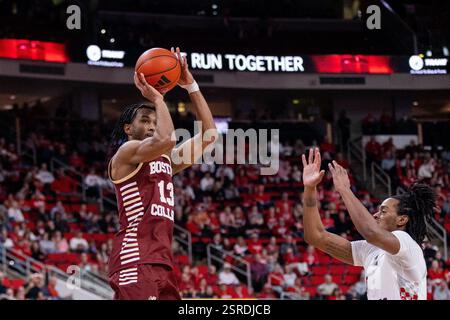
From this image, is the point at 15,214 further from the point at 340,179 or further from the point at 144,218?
the point at 340,179

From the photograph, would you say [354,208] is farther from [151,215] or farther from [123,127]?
[123,127]

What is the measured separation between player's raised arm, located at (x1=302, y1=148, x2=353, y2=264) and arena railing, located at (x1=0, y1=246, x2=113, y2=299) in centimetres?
895

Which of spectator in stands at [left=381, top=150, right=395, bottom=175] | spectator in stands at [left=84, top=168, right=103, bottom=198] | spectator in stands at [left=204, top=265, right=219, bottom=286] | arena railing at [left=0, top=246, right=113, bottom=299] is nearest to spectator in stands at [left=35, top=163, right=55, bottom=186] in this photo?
spectator in stands at [left=84, top=168, right=103, bottom=198]

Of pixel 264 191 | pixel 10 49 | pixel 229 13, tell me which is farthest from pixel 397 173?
pixel 10 49

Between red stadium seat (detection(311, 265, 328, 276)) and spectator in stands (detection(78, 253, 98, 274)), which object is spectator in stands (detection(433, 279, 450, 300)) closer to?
red stadium seat (detection(311, 265, 328, 276))

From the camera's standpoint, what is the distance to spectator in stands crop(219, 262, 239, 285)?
15.4 meters

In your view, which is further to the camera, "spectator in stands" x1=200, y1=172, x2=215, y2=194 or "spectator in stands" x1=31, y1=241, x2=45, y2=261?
"spectator in stands" x1=200, y1=172, x2=215, y2=194

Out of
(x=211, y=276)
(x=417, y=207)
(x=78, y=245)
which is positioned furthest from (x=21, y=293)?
(x=417, y=207)

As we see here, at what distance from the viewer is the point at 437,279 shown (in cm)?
1600

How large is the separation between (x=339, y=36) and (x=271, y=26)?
231 cm

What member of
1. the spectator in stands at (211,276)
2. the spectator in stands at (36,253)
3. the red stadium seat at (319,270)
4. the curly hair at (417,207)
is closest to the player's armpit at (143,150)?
the curly hair at (417,207)

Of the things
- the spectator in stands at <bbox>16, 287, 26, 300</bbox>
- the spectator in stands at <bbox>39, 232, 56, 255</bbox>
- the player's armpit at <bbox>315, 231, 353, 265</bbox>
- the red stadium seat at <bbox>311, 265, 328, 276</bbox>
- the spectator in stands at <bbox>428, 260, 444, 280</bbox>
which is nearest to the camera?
the player's armpit at <bbox>315, 231, 353, 265</bbox>

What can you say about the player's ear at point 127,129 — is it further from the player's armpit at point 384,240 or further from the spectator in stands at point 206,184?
the spectator in stands at point 206,184

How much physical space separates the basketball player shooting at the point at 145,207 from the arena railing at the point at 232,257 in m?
10.8
